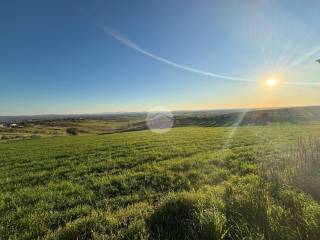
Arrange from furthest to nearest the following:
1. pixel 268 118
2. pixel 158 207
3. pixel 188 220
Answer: pixel 268 118, pixel 158 207, pixel 188 220

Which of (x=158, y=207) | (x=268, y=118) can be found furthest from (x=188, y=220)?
(x=268, y=118)

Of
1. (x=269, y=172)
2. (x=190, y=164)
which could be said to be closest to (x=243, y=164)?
(x=190, y=164)

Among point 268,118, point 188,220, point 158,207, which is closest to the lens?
point 188,220

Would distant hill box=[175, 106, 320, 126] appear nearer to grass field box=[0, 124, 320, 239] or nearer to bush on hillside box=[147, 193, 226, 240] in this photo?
grass field box=[0, 124, 320, 239]

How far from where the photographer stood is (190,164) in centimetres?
1027

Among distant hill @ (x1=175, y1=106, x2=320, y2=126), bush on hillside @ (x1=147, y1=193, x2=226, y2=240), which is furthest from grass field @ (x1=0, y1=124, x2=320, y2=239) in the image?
distant hill @ (x1=175, y1=106, x2=320, y2=126)

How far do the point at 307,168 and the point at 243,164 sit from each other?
12.4 feet

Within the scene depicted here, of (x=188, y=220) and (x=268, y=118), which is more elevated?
(x=188, y=220)

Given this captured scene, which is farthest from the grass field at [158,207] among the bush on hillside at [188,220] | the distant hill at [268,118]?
the distant hill at [268,118]

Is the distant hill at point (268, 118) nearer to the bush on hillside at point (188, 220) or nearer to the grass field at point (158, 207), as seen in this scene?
the grass field at point (158, 207)

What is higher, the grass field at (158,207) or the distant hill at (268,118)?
the grass field at (158,207)

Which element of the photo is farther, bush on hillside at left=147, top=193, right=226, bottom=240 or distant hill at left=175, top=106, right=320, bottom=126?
distant hill at left=175, top=106, right=320, bottom=126

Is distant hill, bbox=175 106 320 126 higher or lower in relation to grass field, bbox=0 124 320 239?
lower

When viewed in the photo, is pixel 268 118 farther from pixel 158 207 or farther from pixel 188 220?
pixel 188 220
